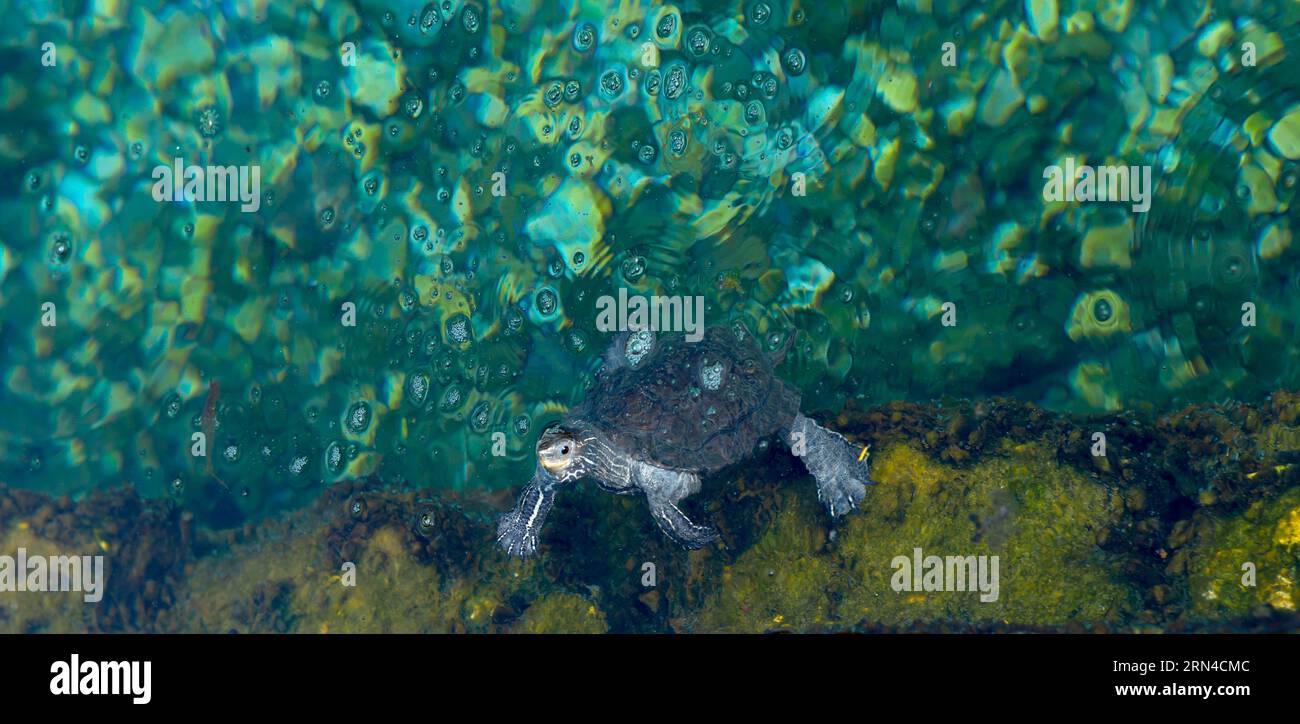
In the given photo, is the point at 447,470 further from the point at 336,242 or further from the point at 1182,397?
the point at 1182,397

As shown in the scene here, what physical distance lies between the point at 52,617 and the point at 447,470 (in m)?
3.93

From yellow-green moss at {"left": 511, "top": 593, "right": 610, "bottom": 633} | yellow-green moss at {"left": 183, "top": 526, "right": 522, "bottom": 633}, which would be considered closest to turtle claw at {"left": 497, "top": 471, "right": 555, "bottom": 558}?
yellow-green moss at {"left": 183, "top": 526, "right": 522, "bottom": 633}

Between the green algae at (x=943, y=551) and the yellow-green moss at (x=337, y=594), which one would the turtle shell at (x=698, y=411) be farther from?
the yellow-green moss at (x=337, y=594)

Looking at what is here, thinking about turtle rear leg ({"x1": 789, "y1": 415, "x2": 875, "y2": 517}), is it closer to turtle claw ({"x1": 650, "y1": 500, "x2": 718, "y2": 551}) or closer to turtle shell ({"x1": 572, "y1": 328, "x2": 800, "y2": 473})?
turtle shell ({"x1": 572, "y1": 328, "x2": 800, "y2": 473})

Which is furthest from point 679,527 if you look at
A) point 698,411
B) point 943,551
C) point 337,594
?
point 337,594

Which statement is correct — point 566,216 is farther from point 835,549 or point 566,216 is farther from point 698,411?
point 835,549

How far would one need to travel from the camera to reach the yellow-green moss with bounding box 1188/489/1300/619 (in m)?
4.42

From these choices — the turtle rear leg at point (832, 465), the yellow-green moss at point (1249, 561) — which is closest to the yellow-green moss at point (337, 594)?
the turtle rear leg at point (832, 465)

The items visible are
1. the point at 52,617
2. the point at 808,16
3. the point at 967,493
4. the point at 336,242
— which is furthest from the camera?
the point at 52,617

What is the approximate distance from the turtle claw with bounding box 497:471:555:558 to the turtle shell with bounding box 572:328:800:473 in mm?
731

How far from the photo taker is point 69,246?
6.21 meters

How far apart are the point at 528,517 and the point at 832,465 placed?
233cm

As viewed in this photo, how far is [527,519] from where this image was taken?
562cm

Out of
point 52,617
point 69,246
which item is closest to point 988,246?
point 69,246
